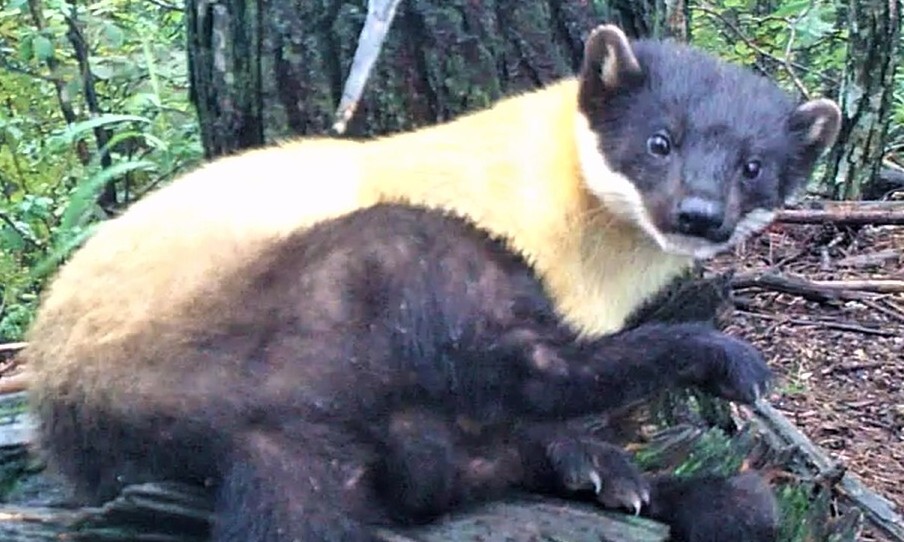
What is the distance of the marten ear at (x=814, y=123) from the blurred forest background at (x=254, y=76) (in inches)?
35.5

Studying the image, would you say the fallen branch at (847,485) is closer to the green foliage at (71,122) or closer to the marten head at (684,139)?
the marten head at (684,139)

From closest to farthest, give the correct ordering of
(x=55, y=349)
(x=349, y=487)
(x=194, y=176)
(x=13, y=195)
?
(x=349, y=487), (x=55, y=349), (x=194, y=176), (x=13, y=195)

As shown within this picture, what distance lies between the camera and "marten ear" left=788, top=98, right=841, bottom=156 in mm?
4000

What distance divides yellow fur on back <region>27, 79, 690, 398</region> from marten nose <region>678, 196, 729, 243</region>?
0.23 meters

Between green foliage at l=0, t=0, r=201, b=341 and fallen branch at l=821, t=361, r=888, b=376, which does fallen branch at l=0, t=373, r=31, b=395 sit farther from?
fallen branch at l=821, t=361, r=888, b=376

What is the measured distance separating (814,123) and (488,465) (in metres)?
1.42

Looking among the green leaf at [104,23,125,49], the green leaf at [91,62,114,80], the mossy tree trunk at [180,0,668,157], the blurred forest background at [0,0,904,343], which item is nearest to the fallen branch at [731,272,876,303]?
the blurred forest background at [0,0,904,343]

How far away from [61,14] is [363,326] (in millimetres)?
4923

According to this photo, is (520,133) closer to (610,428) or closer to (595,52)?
(595,52)

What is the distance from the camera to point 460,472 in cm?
348

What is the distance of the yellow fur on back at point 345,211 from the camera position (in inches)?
135

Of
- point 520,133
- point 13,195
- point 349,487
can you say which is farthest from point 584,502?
point 13,195

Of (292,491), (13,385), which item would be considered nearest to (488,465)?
(292,491)

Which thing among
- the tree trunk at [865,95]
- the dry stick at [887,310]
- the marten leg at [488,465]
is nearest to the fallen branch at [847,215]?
the dry stick at [887,310]
